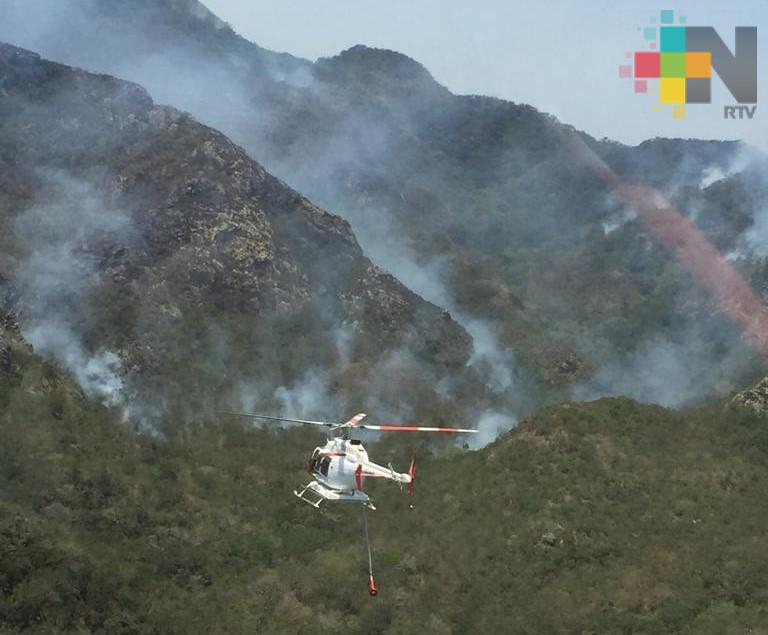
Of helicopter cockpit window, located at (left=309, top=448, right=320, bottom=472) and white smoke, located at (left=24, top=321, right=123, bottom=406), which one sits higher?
white smoke, located at (left=24, top=321, right=123, bottom=406)

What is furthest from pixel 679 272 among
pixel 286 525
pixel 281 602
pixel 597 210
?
pixel 281 602

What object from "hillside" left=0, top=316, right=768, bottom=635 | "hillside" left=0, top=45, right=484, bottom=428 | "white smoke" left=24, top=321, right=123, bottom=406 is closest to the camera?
"hillside" left=0, top=316, right=768, bottom=635

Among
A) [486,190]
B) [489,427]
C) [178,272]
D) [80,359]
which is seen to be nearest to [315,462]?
[80,359]

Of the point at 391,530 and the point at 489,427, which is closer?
the point at 391,530

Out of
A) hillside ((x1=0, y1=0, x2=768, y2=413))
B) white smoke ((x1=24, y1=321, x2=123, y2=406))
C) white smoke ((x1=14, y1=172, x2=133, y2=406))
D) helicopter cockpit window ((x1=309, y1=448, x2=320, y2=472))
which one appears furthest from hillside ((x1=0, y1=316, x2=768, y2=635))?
hillside ((x1=0, y1=0, x2=768, y2=413))

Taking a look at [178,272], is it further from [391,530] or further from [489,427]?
[391,530]

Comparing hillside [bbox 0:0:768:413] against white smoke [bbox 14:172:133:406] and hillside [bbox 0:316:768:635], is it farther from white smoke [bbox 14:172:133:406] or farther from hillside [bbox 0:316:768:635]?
white smoke [bbox 14:172:133:406]
